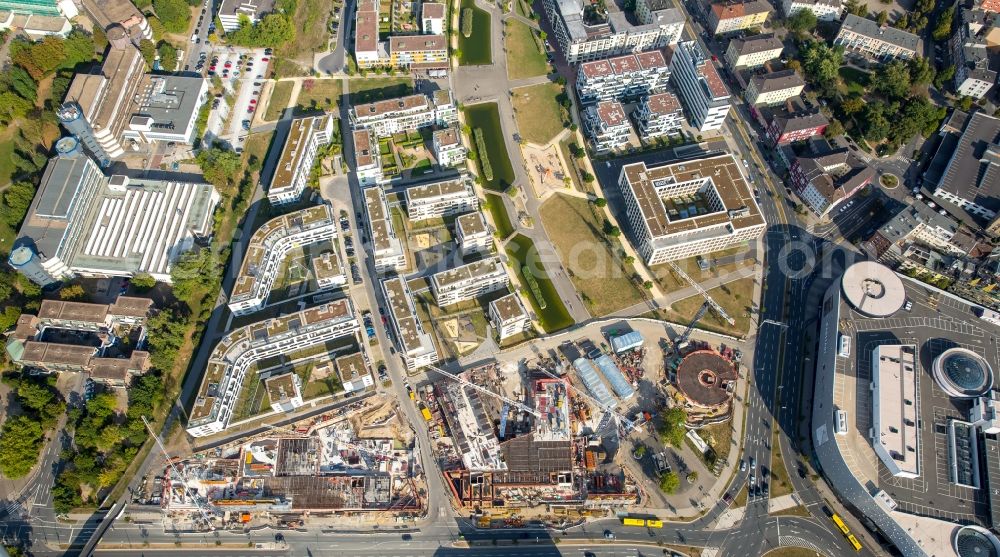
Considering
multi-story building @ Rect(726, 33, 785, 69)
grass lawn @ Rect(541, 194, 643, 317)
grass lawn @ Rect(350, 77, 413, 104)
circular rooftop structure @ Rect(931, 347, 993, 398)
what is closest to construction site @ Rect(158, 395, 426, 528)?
grass lawn @ Rect(541, 194, 643, 317)

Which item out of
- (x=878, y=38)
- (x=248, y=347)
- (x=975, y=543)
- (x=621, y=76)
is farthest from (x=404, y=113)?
(x=975, y=543)

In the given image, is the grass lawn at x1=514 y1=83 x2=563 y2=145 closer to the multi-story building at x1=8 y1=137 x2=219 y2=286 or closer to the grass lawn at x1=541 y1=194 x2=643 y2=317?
the grass lawn at x1=541 y1=194 x2=643 y2=317

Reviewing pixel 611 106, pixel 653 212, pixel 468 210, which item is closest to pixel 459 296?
pixel 468 210

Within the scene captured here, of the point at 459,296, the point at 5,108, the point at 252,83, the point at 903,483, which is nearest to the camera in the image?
the point at 903,483

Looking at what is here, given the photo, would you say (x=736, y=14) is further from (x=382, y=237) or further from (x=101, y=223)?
(x=101, y=223)

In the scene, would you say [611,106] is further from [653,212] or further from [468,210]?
[468,210]

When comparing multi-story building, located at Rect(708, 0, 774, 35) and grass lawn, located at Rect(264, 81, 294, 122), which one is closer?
grass lawn, located at Rect(264, 81, 294, 122)
